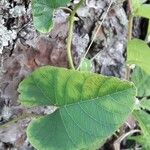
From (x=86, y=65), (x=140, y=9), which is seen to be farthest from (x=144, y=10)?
(x=86, y=65)

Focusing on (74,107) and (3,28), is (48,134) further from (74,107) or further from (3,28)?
(3,28)

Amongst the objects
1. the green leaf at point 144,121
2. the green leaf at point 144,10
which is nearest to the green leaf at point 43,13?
the green leaf at point 144,10

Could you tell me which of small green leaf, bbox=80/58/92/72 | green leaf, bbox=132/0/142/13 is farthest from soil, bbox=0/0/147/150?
green leaf, bbox=132/0/142/13

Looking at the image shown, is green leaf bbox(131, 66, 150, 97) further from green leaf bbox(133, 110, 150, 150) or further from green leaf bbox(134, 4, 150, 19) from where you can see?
green leaf bbox(134, 4, 150, 19)

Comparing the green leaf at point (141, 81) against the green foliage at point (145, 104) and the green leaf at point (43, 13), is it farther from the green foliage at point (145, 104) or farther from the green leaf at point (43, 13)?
the green leaf at point (43, 13)

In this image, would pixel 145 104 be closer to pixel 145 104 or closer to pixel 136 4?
pixel 145 104

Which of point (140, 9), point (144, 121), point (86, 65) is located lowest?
point (144, 121)
